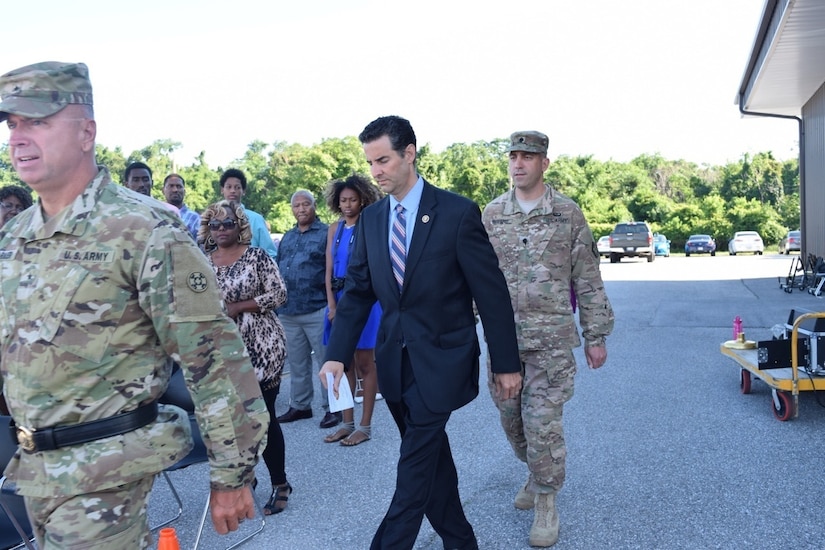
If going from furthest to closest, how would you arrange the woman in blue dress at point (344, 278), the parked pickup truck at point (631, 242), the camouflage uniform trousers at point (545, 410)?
the parked pickup truck at point (631, 242) → the woman in blue dress at point (344, 278) → the camouflage uniform trousers at point (545, 410)

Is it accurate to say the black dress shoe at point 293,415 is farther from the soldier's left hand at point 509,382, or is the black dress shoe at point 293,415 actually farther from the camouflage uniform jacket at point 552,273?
the soldier's left hand at point 509,382

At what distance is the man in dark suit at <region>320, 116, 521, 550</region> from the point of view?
11.3 feet

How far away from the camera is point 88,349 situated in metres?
2.17

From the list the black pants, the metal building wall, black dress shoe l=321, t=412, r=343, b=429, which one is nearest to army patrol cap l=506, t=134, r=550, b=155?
the black pants

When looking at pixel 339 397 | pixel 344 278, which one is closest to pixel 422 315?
pixel 339 397

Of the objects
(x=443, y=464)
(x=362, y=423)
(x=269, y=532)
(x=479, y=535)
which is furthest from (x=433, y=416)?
(x=362, y=423)

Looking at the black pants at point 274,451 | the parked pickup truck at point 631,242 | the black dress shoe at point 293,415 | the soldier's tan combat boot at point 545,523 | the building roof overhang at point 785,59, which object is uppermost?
the building roof overhang at point 785,59

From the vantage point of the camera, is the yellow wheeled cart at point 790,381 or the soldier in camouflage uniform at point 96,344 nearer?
the soldier in camouflage uniform at point 96,344

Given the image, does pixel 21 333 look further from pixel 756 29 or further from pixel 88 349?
pixel 756 29

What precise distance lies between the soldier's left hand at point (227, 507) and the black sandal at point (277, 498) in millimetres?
2629

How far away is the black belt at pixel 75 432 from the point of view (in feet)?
7.11

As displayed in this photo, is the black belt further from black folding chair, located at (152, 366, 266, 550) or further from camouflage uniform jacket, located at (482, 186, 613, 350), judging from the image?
camouflage uniform jacket, located at (482, 186, 613, 350)

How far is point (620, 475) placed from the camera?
517cm

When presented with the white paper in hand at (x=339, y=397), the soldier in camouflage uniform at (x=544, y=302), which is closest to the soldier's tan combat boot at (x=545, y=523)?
the soldier in camouflage uniform at (x=544, y=302)
